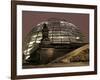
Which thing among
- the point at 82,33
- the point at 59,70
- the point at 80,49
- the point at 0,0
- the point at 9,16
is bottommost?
the point at 59,70

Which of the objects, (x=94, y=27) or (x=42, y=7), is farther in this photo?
(x=94, y=27)

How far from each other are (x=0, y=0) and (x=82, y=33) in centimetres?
82

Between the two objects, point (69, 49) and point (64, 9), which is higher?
point (64, 9)

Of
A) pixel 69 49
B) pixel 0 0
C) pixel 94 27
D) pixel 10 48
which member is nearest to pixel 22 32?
pixel 10 48

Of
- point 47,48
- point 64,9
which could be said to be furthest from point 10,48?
point 64,9

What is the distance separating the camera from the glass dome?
194 cm

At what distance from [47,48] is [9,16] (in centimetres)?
44

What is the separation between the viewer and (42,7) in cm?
196

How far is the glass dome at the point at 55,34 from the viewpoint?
1944 mm

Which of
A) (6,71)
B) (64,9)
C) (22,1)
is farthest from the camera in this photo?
(64,9)

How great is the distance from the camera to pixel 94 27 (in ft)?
7.02

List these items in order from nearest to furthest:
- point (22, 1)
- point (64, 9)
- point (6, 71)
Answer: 1. point (6, 71)
2. point (22, 1)
3. point (64, 9)

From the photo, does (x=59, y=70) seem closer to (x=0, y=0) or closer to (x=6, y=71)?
(x=6, y=71)

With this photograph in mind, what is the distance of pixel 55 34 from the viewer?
2.01m
